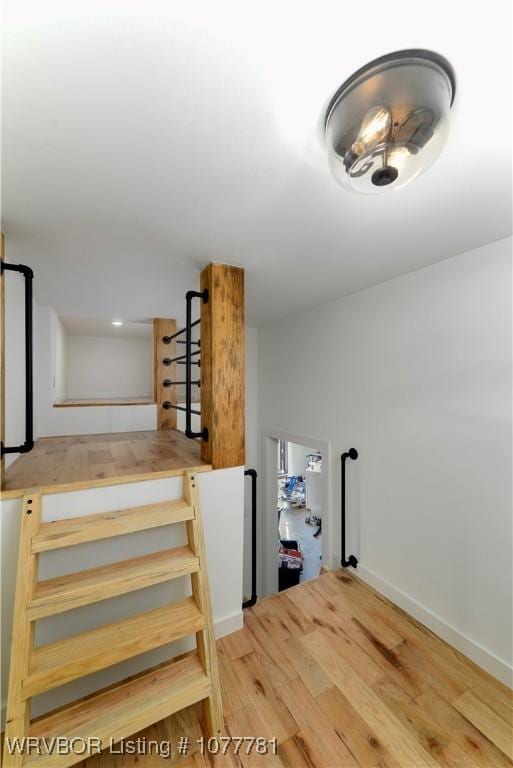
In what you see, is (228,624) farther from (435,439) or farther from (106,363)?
(106,363)

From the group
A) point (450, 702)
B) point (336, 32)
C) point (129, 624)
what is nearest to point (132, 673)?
point (129, 624)

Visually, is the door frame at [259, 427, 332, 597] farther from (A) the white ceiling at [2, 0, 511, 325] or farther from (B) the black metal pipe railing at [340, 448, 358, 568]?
(A) the white ceiling at [2, 0, 511, 325]

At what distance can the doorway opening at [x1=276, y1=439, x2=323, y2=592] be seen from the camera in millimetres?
4723

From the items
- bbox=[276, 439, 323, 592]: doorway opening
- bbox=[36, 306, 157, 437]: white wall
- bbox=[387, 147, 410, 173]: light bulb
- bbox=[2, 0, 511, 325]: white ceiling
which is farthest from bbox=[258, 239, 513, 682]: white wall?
bbox=[276, 439, 323, 592]: doorway opening

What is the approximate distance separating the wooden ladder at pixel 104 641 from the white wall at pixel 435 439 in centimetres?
132

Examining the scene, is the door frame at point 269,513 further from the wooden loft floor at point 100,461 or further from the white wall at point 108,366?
the white wall at point 108,366

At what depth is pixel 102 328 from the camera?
3.77 meters

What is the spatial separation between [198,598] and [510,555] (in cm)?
150

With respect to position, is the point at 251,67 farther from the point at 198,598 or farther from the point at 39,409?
the point at 39,409

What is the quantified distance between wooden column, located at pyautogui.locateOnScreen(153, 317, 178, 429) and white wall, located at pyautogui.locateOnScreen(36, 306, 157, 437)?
0.30 feet

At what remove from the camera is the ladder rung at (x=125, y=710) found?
102 cm

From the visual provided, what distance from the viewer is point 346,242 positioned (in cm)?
147

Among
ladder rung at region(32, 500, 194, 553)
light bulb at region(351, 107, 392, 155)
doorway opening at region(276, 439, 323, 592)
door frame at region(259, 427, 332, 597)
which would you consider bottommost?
doorway opening at region(276, 439, 323, 592)

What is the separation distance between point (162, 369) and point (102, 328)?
1200mm
